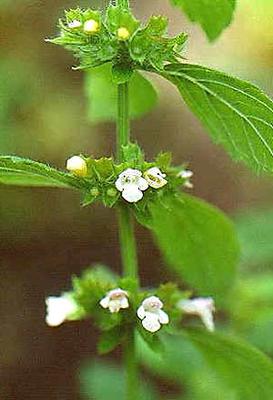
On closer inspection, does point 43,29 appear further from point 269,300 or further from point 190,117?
point 269,300

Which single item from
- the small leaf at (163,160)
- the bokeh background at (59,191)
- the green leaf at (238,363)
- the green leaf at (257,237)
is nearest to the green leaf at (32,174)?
the small leaf at (163,160)

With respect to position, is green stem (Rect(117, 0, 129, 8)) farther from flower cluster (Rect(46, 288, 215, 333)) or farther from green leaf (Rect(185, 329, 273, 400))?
green leaf (Rect(185, 329, 273, 400))

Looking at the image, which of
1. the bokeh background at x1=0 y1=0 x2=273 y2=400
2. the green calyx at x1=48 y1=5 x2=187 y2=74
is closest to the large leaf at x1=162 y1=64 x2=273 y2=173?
the green calyx at x1=48 y1=5 x2=187 y2=74

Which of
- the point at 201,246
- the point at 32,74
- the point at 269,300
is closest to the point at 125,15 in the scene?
the point at 201,246

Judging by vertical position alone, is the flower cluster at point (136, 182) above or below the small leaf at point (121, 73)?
below

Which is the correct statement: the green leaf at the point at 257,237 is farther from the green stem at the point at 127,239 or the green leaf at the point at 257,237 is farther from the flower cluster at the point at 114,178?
the flower cluster at the point at 114,178

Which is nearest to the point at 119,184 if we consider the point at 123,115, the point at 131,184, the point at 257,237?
the point at 131,184

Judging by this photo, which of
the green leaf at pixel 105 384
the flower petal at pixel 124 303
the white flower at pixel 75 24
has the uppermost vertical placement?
the white flower at pixel 75 24
